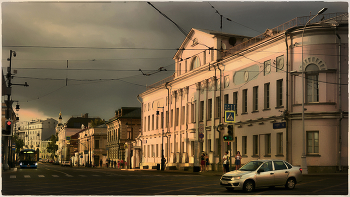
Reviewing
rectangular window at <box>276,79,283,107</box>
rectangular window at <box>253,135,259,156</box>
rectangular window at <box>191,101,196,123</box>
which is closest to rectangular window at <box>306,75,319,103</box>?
rectangular window at <box>276,79,283,107</box>

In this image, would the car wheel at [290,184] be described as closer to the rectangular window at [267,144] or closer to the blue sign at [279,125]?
the blue sign at [279,125]

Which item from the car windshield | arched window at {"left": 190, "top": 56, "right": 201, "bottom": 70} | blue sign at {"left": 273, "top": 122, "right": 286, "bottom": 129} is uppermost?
arched window at {"left": 190, "top": 56, "right": 201, "bottom": 70}

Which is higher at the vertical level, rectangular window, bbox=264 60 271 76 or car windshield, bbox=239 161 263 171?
rectangular window, bbox=264 60 271 76

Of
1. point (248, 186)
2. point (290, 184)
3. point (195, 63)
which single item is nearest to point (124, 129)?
point (195, 63)

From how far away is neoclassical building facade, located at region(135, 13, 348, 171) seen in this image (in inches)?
1422

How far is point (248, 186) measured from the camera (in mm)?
20734

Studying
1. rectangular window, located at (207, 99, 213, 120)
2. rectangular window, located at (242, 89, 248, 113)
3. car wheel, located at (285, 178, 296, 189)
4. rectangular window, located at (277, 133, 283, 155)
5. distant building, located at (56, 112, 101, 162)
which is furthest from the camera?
distant building, located at (56, 112, 101, 162)

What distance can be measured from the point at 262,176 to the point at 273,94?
2009 centimetres

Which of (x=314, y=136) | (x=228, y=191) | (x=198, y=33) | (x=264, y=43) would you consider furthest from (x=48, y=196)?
(x=198, y=33)

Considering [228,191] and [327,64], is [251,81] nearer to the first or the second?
[327,64]

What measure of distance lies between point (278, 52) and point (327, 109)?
6043 mm

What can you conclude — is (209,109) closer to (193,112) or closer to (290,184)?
(193,112)

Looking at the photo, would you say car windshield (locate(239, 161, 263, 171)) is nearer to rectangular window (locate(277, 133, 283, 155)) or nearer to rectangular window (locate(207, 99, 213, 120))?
rectangular window (locate(277, 133, 283, 155))

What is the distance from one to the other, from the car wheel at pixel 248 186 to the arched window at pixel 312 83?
706 inches
